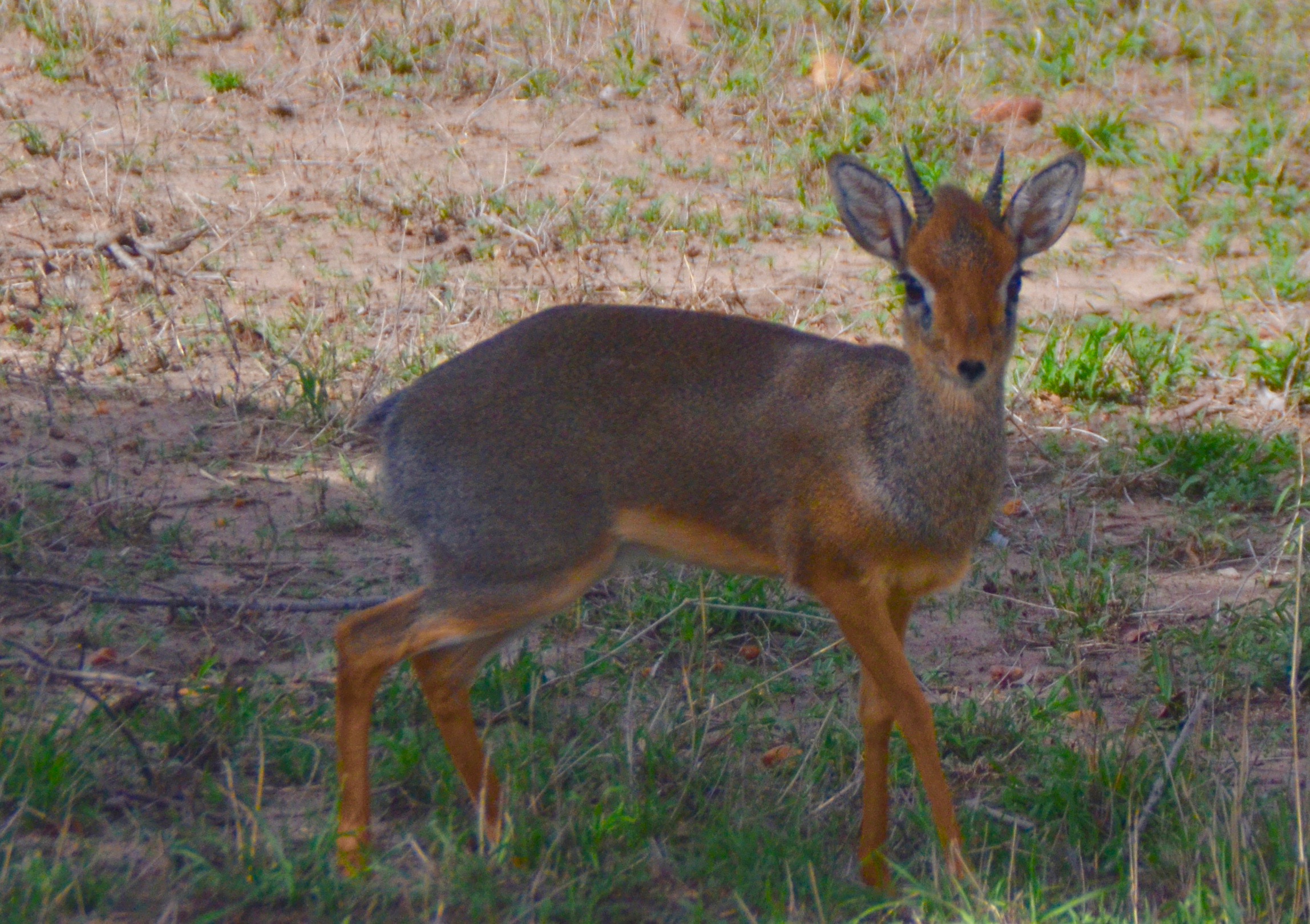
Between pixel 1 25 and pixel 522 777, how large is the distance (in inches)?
316

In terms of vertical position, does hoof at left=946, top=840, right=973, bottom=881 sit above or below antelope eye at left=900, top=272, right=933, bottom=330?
below

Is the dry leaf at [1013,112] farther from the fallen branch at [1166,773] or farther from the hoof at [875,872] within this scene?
the hoof at [875,872]

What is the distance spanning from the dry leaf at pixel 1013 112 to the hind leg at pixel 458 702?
674 centimetres

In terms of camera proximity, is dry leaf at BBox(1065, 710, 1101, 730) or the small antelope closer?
the small antelope

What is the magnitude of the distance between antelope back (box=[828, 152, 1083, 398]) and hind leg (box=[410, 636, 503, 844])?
5.07 feet

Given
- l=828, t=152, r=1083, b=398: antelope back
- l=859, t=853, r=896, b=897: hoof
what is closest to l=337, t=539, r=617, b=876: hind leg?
l=859, t=853, r=896, b=897: hoof

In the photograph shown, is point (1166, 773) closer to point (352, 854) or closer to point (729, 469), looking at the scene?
point (729, 469)

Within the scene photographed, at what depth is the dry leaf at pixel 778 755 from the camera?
14.5 ft

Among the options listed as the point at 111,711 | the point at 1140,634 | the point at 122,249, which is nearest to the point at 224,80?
the point at 122,249

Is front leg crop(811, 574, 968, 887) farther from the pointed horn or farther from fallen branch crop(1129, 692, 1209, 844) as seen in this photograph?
the pointed horn

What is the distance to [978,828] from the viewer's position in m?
4.05

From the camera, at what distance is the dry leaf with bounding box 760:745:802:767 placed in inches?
174

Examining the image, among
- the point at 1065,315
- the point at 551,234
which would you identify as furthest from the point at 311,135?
the point at 1065,315

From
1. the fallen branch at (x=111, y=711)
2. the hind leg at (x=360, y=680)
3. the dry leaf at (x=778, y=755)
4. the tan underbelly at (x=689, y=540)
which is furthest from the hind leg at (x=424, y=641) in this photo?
the dry leaf at (x=778, y=755)
